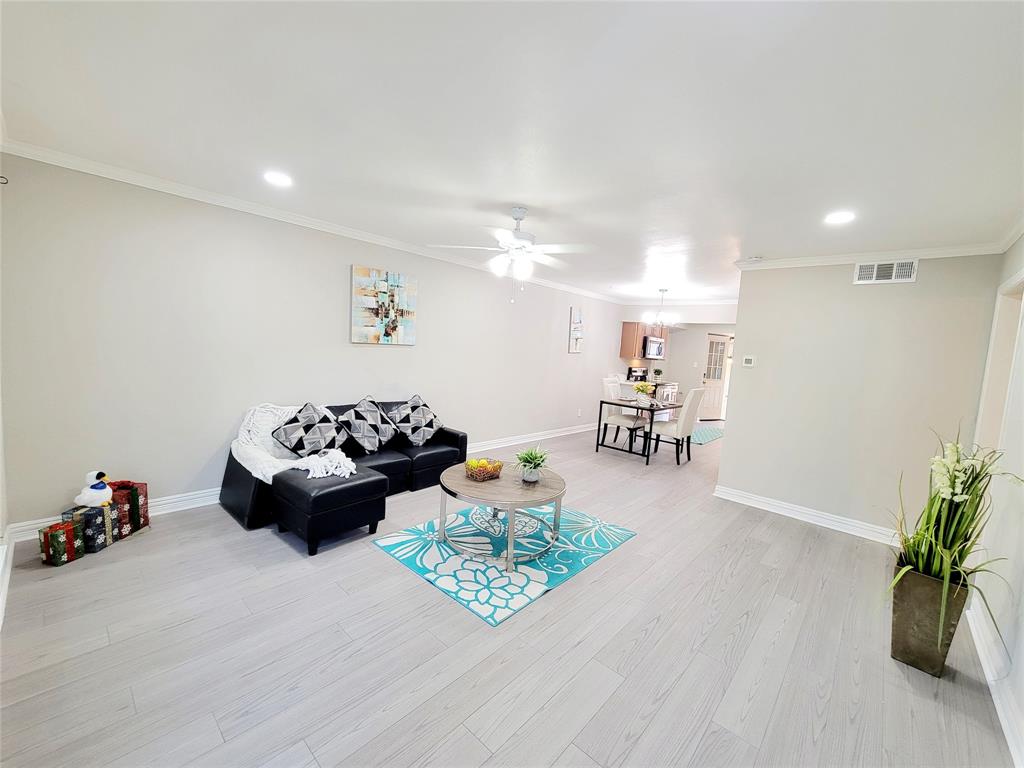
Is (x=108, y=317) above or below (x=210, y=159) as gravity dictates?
below

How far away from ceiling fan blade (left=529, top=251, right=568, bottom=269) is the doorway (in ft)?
18.0

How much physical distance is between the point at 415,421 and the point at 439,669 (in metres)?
2.73

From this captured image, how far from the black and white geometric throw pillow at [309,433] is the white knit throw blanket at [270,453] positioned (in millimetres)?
92

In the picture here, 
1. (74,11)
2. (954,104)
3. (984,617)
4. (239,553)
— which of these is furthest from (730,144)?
(239,553)

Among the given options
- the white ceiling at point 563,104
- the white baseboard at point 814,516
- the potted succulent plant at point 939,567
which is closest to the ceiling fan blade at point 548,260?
the white ceiling at point 563,104

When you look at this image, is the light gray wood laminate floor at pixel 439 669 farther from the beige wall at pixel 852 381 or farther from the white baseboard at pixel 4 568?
the beige wall at pixel 852 381

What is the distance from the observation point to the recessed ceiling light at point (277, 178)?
2729 mm

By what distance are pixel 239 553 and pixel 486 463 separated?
1800mm

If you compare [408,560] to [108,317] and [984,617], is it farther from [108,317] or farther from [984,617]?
[984,617]

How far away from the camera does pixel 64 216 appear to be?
2.72 m

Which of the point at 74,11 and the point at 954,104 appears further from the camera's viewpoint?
the point at 954,104

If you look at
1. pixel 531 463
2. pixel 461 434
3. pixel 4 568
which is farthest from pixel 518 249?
pixel 4 568

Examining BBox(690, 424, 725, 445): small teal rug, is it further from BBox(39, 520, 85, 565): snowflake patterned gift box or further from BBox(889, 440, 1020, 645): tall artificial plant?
BBox(39, 520, 85, 565): snowflake patterned gift box

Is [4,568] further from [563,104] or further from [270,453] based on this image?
[563,104]
